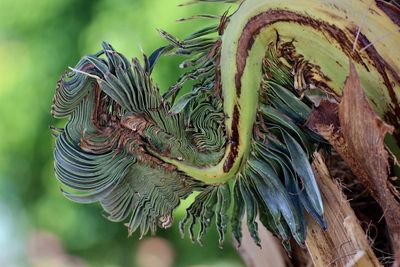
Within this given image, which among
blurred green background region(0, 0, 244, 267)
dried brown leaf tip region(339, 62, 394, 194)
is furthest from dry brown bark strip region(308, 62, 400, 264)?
blurred green background region(0, 0, 244, 267)

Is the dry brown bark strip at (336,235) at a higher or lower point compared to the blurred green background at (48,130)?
lower

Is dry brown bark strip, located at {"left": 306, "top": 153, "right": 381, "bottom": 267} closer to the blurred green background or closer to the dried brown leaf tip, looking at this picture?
the dried brown leaf tip

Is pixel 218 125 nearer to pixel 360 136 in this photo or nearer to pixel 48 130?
pixel 360 136

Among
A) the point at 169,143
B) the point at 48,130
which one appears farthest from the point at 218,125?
the point at 48,130

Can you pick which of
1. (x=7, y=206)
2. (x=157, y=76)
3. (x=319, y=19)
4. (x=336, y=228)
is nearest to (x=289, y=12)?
(x=319, y=19)

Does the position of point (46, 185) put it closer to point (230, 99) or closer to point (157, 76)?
point (157, 76)

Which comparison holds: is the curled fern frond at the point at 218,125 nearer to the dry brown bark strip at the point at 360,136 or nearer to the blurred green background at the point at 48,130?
the dry brown bark strip at the point at 360,136

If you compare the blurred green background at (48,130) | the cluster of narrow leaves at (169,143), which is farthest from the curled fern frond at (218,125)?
the blurred green background at (48,130)

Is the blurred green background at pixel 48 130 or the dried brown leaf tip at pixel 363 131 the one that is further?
the blurred green background at pixel 48 130
